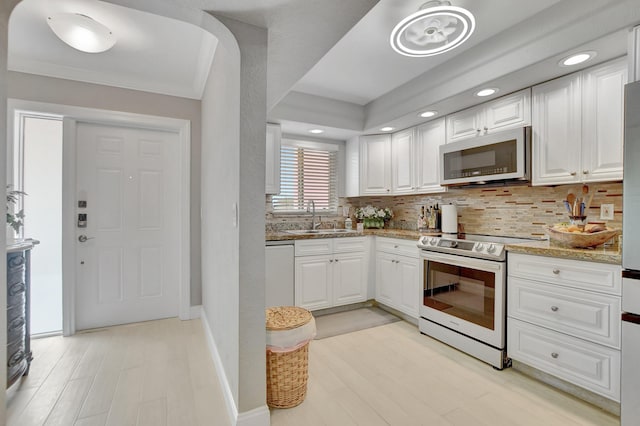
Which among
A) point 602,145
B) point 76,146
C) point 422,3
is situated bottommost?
point 602,145

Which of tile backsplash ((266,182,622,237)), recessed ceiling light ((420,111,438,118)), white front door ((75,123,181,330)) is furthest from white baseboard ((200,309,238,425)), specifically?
recessed ceiling light ((420,111,438,118))

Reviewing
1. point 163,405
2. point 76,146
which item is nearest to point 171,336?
point 163,405

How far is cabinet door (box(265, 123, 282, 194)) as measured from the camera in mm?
3305

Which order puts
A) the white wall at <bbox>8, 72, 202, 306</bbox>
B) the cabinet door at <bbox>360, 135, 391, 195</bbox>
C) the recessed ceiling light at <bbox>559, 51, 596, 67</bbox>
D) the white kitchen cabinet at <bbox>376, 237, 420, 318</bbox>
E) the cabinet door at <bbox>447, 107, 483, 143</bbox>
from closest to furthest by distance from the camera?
the recessed ceiling light at <bbox>559, 51, 596, 67</bbox>, the white wall at <bbox>8, 72, 202, 306</bbox>, the cabinet door at <bbox>447, 107, 483, 143</bbox>, the white kitchen cabinet at <bbox>376, 237, 420, 318</bbox>, the cabinet door at <bbox>360, 135, 391, 195</bbox>

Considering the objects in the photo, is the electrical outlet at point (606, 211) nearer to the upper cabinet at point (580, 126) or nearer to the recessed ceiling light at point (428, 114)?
the upper cabinet at point (580, 126)

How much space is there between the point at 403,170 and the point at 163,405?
3165mm

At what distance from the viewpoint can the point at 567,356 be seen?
72.5 inches

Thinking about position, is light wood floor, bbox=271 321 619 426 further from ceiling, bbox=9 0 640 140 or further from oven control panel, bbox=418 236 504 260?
ceiling, bbox=9 0 640 140

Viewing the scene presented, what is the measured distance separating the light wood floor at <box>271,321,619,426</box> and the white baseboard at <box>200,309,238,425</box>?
0.82 feet

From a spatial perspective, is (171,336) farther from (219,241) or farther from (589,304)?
(589,304)

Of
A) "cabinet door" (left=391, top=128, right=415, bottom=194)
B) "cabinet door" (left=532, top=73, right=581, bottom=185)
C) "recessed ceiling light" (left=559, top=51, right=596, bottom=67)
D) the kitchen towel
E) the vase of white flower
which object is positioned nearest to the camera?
"recessed ceiling light" (left=559, top=51, right=596, bottom=67)

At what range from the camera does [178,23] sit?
6.60ft

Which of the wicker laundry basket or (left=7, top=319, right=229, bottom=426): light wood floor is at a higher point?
the wicker laundry basket

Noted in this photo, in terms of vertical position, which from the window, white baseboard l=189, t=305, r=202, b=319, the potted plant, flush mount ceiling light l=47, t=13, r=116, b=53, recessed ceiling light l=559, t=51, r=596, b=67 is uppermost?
flush mount ceiling light l=47, t=13, r=116, b=53
